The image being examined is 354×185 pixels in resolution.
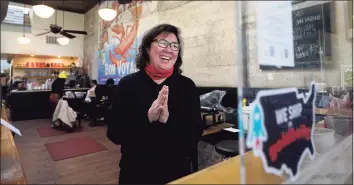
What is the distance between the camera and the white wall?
26.5 feet

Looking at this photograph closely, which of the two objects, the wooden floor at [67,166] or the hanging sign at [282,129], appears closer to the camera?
the hanging sign at [282,129]

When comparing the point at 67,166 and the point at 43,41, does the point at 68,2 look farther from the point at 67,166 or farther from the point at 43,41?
the point at 67,166

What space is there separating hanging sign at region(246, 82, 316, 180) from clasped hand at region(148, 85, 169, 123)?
1.97 feet

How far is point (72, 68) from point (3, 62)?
307 centimetres

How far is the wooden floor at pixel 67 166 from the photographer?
2.64 m

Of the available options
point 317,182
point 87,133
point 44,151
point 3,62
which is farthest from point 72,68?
point 317,182

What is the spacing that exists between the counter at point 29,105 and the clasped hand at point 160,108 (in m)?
6.91

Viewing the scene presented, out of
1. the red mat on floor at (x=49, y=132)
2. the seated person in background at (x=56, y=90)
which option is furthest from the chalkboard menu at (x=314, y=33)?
the seated person in background at (x=56, y=90)

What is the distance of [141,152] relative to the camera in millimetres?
1169

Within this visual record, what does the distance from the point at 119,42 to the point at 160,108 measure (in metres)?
6.60

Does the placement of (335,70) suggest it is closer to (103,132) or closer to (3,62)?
(103,132)

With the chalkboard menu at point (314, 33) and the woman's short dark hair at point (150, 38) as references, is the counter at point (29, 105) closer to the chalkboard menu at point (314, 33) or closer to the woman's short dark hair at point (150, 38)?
the woman's short dark hair at point (150, 38)

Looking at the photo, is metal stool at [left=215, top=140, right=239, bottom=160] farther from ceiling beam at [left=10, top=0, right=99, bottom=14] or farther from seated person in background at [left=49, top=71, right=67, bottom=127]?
ceiling beam at [left=10, top=0, right=99, bottom=14]

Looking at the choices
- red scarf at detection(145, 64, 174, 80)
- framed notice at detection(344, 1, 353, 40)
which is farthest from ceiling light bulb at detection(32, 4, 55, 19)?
framed notice at detection(344, 1, 353, 40)
